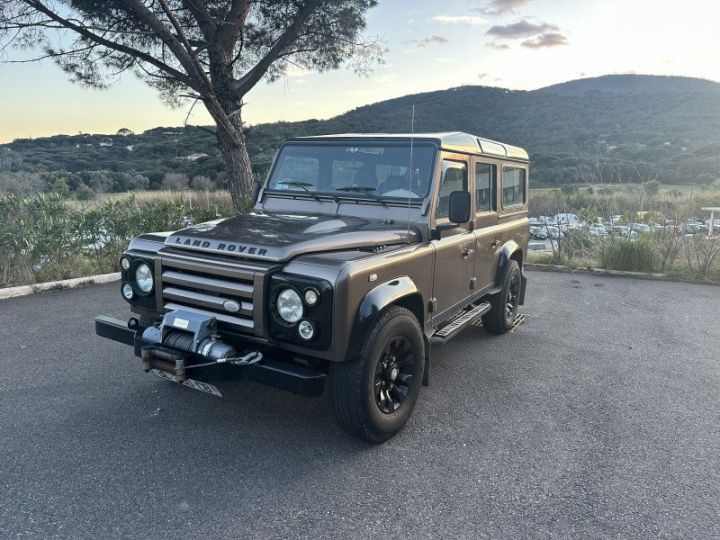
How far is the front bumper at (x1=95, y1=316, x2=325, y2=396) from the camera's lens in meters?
2.79

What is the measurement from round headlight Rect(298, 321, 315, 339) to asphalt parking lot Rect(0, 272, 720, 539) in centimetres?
81

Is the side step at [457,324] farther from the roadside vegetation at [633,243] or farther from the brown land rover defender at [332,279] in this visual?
the roadside vegetation at [633,243]

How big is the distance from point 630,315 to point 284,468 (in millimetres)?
5345

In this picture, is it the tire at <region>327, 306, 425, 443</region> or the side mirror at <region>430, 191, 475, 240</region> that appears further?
the side mirror at <region>430, 191, 475, 240</region>

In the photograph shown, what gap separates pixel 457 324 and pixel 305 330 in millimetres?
1820

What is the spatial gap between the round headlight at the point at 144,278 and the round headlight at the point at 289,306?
3.56 ft

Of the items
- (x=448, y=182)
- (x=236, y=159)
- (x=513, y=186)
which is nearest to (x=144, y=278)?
(x=448, y=182)

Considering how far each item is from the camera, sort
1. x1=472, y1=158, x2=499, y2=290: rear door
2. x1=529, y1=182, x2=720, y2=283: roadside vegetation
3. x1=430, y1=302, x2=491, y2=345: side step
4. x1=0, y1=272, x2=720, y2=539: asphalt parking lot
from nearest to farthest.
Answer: x1=0, y1=272, x2=720, y2=539: asphalt parking lot, x1=430, y1=302, x2=491, y2=345: side step, x1=472, y1=158, x2=499, y2=290: rear door, x1=529, y1=182, x2=720, y2=283: roadside vegetation

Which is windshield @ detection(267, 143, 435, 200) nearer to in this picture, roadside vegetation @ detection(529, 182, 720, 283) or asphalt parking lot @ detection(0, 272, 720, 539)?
asphalt parking lot @ detection(0, 272, 720, 539)

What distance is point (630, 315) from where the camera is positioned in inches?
260

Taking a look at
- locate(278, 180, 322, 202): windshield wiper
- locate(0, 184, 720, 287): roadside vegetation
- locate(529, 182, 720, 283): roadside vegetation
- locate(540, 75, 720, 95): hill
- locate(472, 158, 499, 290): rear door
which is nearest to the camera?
locate(278, 180, 322, 202): windshield wiper

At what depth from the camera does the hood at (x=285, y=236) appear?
3.00 m

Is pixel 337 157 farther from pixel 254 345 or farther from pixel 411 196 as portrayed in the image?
pixel 254 345

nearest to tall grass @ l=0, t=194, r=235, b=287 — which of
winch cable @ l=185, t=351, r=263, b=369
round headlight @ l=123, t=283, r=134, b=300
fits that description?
round headlight @ l=123, t=283, r=134, b=300
